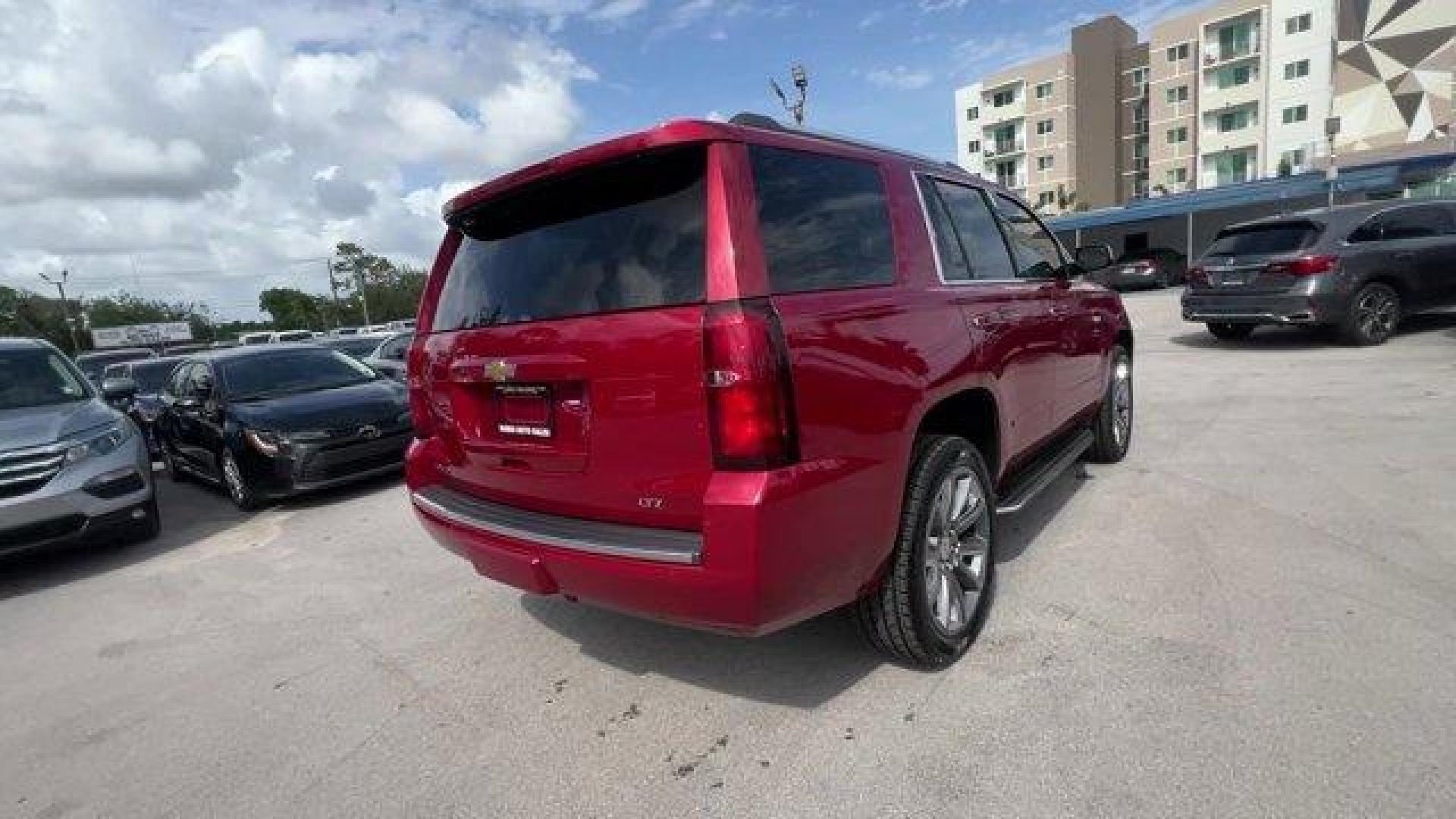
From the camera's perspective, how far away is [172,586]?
4875mm

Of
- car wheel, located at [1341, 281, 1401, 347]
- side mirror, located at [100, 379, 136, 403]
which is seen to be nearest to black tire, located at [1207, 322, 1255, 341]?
car wheel, located at [1341, 281, 1401, 347]

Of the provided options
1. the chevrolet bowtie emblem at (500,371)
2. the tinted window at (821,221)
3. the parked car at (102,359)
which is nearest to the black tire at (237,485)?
the chevrolet bowtie emblem at (500,371)

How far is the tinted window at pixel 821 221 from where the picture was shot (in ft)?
7.64

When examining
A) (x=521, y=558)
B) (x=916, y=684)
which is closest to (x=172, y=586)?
(x=521, y=558)

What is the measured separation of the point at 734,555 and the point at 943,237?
1.74 meters

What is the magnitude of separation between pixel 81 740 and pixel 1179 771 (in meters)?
3.89

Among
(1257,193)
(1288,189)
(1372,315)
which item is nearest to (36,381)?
(1372,315)

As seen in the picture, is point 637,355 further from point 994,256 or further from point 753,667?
point 994,256

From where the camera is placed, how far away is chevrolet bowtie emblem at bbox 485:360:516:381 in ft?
8.66

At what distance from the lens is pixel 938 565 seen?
9.51 ft

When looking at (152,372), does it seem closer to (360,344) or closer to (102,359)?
(360,344)

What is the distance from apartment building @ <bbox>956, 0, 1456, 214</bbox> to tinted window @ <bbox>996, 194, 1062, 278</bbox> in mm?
47571

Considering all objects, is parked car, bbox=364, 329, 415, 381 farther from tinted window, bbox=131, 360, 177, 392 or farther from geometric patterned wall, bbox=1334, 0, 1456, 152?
geometric patterned wall, bbox=1334, 0, 1456, 152

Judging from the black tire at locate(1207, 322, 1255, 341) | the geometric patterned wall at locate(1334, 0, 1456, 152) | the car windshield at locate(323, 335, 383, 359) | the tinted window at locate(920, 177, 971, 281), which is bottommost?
the black tire at locate(1207, 322, 1255, 341)
